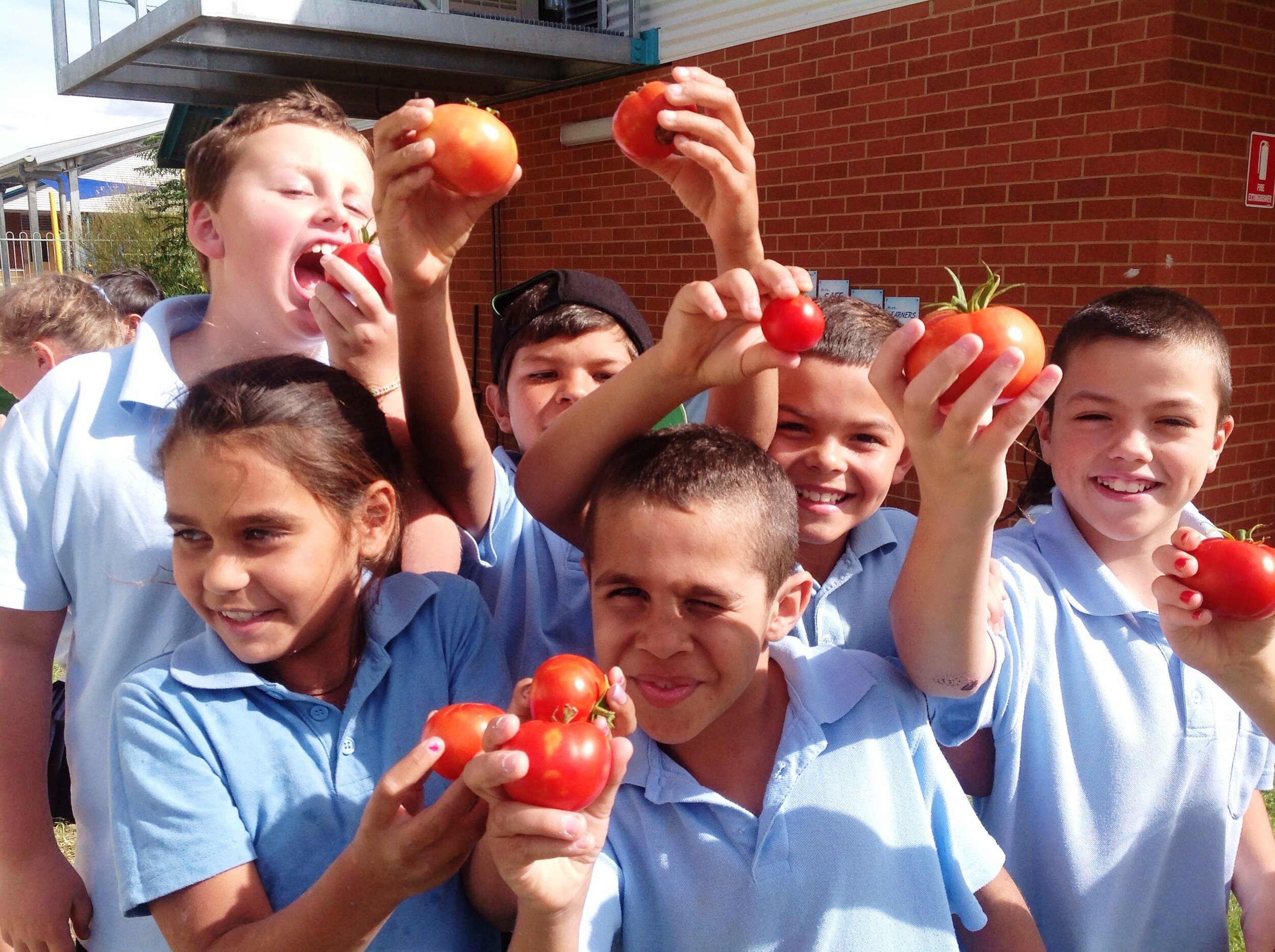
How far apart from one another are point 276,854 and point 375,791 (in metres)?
0.38

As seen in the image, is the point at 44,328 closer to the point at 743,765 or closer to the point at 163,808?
the point at 163,808

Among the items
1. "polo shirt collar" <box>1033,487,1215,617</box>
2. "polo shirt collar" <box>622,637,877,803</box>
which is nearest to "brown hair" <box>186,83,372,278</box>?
"polo shirt collar" <box>622,637,877,803</box>

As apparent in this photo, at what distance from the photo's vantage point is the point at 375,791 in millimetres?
1472

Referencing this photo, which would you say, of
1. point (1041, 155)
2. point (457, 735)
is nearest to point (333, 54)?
point (1041, 155)

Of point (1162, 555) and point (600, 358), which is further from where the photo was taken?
point (600, 358)

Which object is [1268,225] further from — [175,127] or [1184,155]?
[175,127]

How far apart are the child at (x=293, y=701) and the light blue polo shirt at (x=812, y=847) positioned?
1.12 ft

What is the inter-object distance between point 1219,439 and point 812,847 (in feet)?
4.71

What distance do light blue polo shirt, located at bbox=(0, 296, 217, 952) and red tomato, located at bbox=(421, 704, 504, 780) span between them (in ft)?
2.45

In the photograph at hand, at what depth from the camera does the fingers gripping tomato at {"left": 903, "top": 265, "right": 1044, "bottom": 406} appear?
5.42 ft

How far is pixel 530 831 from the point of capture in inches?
53.2

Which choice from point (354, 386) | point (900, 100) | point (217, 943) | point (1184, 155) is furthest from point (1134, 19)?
point (217, 943)

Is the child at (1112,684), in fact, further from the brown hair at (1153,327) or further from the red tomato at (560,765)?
the red tomato at (560,765)

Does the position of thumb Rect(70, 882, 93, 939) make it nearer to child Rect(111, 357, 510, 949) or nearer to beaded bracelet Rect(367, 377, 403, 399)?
child Rect(111, 357, 510, 949)
